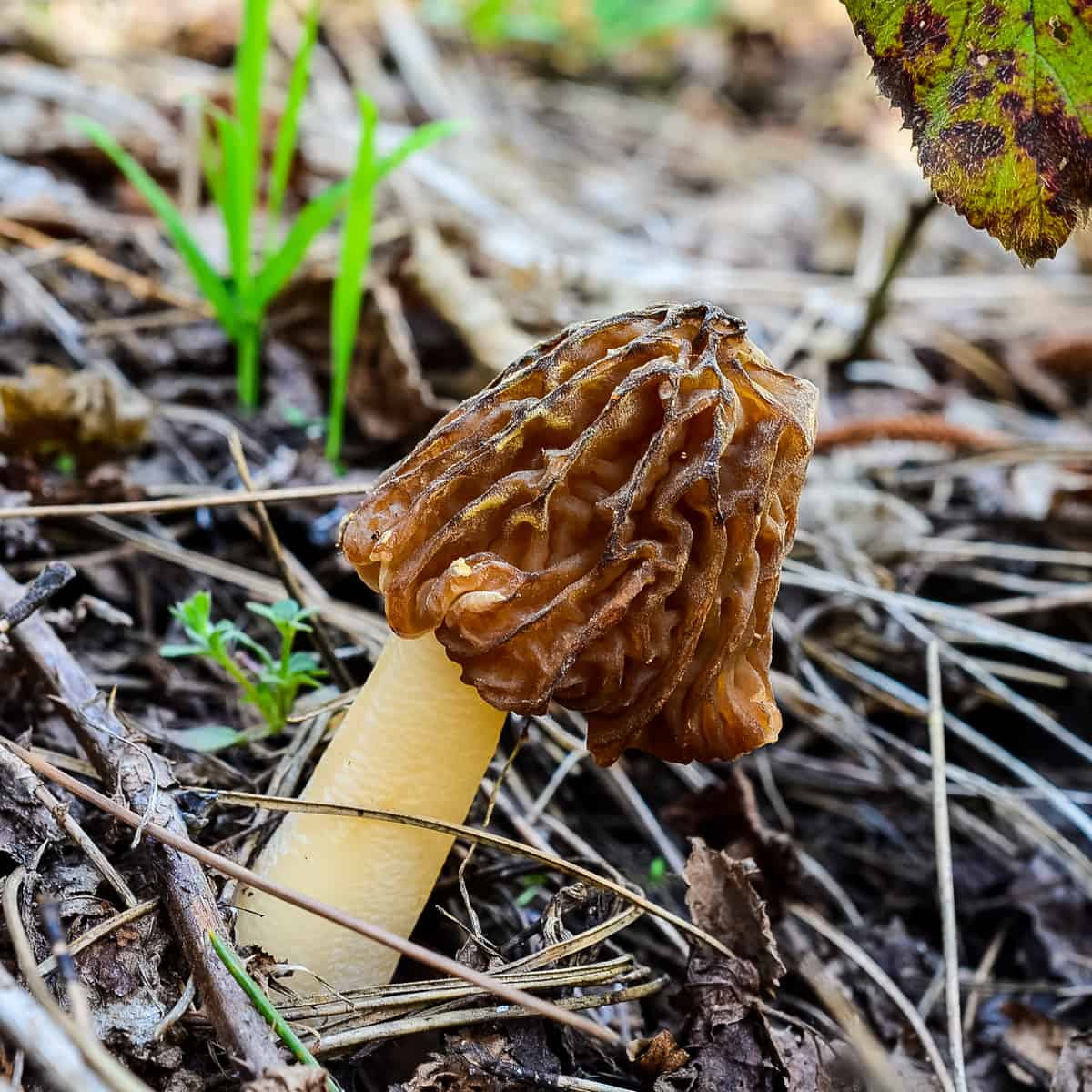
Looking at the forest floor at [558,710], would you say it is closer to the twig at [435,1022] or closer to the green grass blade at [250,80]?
the twig at [435,1022]

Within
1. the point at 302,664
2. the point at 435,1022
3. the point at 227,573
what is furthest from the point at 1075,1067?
the point at 227,573

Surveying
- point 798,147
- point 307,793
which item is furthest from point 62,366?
point 798,147

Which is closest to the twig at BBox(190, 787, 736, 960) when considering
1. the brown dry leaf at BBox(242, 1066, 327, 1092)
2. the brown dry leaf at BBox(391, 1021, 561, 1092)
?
the brown dry leaf at BBox(391, 1021, 561, 1092)

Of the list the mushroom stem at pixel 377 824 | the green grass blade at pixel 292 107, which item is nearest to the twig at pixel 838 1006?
the mushroom stem at pixel 377 824

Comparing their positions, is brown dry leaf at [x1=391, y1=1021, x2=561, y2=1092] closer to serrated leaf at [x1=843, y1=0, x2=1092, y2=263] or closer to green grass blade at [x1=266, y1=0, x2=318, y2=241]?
serrated leaf at [x1=843, y1=0, x2=1092, y2=263]

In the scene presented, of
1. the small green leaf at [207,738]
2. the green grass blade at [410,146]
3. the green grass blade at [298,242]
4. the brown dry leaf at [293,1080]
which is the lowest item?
the brown dry leaf at [293,1080]

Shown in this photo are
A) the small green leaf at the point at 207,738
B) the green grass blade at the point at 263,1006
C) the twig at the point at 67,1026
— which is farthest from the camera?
the small green leaf at the point at 207,738

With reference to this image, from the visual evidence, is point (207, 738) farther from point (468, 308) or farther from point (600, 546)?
point (468, 308)
